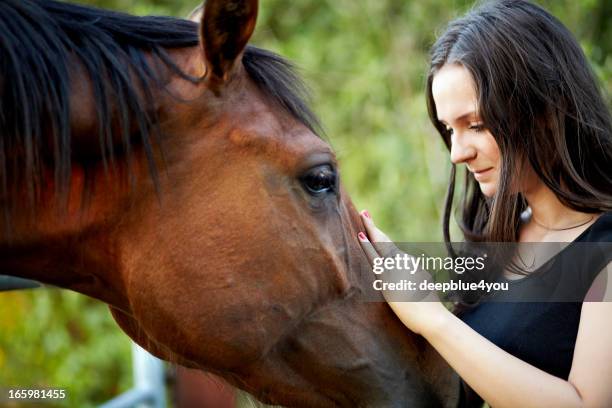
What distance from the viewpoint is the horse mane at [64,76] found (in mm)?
1205

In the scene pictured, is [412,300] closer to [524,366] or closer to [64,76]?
[524,366]

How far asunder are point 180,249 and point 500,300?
756mm

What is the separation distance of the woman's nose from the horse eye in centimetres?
33

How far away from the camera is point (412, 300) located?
1497 millimetres

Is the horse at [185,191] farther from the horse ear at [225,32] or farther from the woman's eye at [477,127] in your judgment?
the woman's eye at [477,127]

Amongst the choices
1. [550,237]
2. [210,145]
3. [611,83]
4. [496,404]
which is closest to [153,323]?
[210,145]

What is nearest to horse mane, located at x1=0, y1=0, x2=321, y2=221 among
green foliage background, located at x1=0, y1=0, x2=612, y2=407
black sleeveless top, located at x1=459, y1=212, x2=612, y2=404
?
black sleeveless top, located at x1=459, y1=212, x2=612, y2=404

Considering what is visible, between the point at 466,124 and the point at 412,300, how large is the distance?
1.42 ft

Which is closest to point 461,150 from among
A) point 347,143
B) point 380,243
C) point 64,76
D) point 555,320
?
point 380,243

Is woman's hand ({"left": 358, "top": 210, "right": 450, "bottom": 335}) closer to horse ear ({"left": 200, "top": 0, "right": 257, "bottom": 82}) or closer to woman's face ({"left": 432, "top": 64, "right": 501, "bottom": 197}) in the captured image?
woman's face ({"left": 432, "top": 64, "right": 501, "bottom": 197})

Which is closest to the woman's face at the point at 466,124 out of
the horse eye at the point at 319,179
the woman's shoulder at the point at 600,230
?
the woman's shoulder at the point at 600,230

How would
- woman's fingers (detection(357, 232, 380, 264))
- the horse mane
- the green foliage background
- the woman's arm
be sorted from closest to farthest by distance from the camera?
the horse mane → the woman's arm → woman's fingers (detection(357, 232, 380, 264)) → the green foliage background

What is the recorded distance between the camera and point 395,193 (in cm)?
473

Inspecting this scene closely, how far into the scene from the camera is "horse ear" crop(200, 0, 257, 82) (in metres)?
1.25
